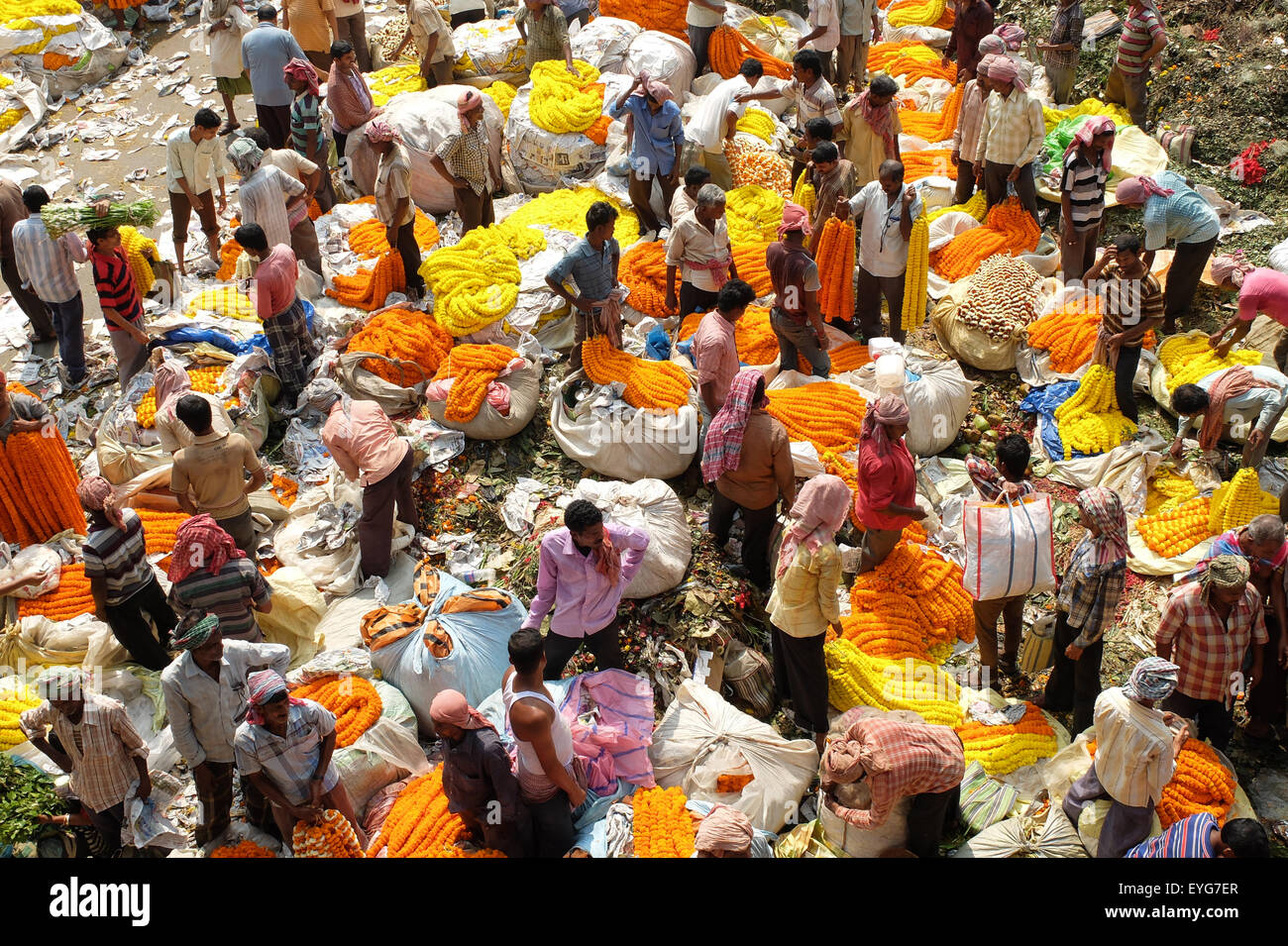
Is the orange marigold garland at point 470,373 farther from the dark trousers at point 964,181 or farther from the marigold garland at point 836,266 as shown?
the dark trousers at point 964,181

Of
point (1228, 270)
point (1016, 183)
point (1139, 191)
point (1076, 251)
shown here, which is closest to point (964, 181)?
point (1016, 183)

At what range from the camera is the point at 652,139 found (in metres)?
8.76

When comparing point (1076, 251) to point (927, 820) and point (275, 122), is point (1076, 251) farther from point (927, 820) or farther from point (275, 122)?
point (275, 122)

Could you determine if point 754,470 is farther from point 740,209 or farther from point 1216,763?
point 740,209

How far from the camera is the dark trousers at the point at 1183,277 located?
8102 mm

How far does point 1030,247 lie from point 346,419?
16.6ft

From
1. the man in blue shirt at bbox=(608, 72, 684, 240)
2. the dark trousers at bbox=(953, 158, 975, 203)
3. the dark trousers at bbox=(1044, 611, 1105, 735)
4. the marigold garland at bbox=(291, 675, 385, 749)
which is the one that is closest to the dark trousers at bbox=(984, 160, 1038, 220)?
the dark trousers at bbox=(953, 158, 975, 203)

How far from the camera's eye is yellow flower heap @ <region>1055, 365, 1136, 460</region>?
751 cm

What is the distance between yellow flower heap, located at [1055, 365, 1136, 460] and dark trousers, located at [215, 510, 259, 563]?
477cm

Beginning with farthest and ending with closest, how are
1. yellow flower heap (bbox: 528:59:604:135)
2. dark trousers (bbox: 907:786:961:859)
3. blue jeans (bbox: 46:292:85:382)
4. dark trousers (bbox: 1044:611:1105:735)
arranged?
yellow flower heap (bbox: 528:59:604:135) < blue jeans (bbox: 46:292:85:382) < dark trousers (bbox: 1044:611:1105:735) < dark trousers (bbox: 907:786:961:859)

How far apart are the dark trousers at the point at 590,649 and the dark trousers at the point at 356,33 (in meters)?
6.97

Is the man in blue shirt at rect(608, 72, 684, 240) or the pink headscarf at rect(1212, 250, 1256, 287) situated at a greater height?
the man in blue shirt at rect(608, 72, 684, 240)

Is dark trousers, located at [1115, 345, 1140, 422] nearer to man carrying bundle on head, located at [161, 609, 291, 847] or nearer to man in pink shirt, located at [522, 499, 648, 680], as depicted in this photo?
man in pink shirt, located at [522, 499, 648, 680]

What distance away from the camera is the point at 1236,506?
6746 mm
